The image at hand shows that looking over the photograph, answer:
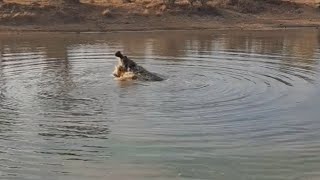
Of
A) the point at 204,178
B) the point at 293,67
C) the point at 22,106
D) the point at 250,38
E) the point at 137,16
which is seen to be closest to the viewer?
the point at 204,178

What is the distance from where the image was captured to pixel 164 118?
12461mm

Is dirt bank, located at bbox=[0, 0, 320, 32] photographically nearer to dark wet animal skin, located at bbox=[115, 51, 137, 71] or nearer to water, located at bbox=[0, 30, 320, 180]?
water, located at bbox=[0, 30, 320, 180]

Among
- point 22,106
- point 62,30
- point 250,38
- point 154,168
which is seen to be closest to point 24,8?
point 62,30

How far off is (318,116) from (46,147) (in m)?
5.69

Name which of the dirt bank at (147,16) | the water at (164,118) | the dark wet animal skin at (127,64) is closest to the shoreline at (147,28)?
the dirt bank at (147,16)

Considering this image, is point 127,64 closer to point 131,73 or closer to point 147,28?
point 131,73

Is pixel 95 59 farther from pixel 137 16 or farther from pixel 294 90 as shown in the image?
pixel 137 16

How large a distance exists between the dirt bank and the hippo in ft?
67.4

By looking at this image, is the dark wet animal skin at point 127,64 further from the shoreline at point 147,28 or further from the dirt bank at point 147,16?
→ the dirt bank at point 147,16

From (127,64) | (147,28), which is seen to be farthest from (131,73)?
(147,28)

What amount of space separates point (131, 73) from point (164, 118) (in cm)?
545

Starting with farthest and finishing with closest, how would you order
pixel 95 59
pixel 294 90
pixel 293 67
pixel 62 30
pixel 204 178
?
pixel 62 30 → pixel 95 59 → pixel 293 67 → pixel 294 90 → pixel 204 178

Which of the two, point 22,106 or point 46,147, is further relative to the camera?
point 22,106

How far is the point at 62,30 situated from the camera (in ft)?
124
